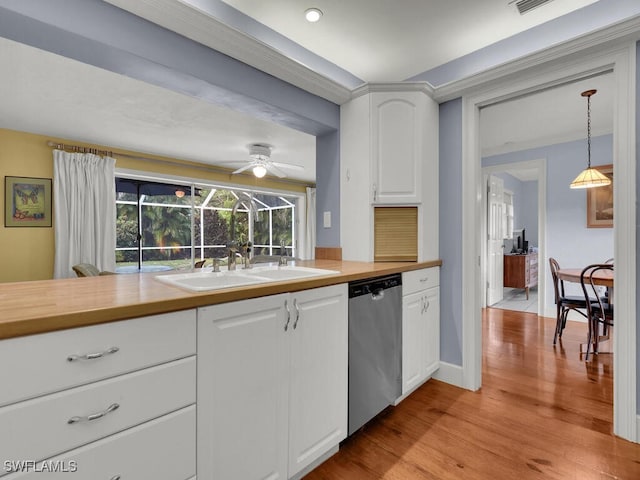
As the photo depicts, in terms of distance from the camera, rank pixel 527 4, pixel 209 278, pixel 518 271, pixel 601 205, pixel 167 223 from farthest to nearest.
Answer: pixel 518 271
pixel 167 223
pixel 601 205
pixel 527 4
pixel 209 278

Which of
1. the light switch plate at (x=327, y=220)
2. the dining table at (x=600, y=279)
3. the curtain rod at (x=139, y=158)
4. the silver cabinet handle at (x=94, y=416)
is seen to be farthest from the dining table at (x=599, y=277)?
the curtain rod at (x=139, y=158)

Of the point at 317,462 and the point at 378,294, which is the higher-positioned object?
the point at 378,294

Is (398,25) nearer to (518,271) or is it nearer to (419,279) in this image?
(419,279)

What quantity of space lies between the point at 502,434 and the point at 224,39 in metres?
2.74

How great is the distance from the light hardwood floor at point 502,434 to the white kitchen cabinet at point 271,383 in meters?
0.29

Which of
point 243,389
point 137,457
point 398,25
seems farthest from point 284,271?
point 398,25

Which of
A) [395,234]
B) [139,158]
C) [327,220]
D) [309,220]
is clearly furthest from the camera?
[309,220]

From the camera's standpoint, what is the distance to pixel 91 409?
2.81 feet

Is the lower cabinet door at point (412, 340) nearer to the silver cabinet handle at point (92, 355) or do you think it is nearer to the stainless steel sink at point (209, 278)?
the stainless steel sink at point (209, 278)

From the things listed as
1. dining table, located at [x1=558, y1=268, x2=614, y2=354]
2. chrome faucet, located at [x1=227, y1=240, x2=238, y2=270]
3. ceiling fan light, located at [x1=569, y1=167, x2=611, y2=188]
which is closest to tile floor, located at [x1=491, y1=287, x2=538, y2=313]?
dining table, located at [x1=558, y1=268, x2=614, y2=354]

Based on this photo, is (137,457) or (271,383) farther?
(271,383)

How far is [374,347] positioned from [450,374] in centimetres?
104

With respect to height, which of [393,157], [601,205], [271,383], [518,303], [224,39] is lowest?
[518,303]

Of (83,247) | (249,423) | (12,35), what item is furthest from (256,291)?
(83,247)
